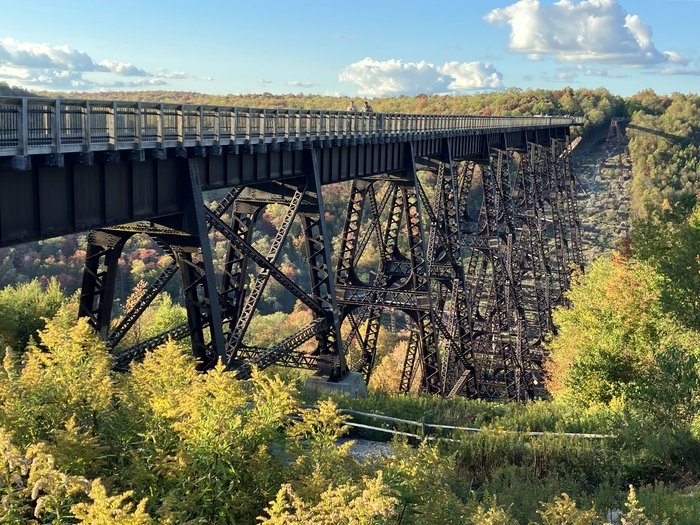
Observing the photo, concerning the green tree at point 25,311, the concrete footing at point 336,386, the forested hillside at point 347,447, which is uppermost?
the forested hillside at point 347,447

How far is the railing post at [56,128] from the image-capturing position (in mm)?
8766

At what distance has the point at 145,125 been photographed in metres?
10.6

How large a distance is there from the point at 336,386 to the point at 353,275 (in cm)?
533

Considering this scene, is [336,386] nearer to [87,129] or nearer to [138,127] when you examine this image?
[138,127]

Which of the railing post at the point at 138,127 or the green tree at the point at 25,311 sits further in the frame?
the green tree at the point at 25,311

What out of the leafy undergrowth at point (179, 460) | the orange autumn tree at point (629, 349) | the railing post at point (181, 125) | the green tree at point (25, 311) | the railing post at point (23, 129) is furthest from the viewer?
the green tree at point (25, 311)

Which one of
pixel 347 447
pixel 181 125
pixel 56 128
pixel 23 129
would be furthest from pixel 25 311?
pixel 347 447

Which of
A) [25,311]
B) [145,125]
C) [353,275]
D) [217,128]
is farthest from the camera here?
[25,311]

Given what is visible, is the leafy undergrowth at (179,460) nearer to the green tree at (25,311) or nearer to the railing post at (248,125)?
the railing post at (248,125)

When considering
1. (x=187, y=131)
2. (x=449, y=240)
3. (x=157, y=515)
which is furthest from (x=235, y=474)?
(x=449, y=240)

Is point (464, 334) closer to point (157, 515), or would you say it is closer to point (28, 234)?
point (28, 234)

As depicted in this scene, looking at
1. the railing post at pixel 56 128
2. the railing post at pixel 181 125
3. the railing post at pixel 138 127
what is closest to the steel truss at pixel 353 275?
the railing post at pixel 181 125

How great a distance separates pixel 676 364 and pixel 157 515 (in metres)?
9.98

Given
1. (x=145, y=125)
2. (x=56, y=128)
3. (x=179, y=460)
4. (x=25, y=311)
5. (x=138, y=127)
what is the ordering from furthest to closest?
1. (x=25, y=311)
2. (x=145, y=125)
3. (x=138, y=127)
4. (x=56, y=128)
5. (x=179, y=460)
